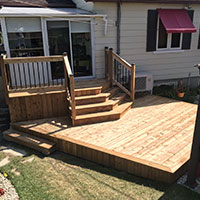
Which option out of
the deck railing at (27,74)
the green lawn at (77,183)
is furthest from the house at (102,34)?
the green lawn at (77,183)

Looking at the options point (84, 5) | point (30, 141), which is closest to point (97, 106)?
point (30, 141)

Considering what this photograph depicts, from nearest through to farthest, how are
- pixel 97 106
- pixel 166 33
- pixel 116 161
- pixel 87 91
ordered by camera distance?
1. pixel 116 161
2. pixel 97 106
3. pixel 87 91
4. pixel 166 33

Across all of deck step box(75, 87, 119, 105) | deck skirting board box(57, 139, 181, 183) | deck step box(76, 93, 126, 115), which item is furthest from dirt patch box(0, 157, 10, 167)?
deck step box(75, 87, 119, 105)

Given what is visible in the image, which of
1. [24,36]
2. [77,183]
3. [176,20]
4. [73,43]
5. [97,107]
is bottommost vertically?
[77,183]

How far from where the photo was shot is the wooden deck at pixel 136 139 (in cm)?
408

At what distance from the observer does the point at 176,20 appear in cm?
765

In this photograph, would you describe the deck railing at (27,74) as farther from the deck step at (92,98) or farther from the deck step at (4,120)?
the deck step at (4,120)

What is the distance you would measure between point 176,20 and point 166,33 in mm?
565

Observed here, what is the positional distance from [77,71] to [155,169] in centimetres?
469

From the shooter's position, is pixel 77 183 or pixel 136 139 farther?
pixel 136 139

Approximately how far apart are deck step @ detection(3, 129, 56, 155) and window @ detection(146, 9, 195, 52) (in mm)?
4955

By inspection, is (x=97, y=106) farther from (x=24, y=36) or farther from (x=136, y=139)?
(x=24, y=36)

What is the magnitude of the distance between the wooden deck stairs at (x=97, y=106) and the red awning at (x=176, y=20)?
3006 mm

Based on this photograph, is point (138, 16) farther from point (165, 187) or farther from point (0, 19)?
point (165, 187)
